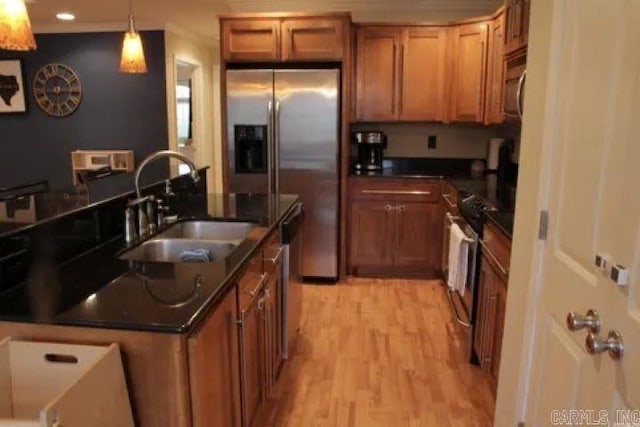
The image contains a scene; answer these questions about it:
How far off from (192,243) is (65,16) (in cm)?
394

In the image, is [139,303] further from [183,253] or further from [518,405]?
[518,405]

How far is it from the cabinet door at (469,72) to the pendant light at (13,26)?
324 cm

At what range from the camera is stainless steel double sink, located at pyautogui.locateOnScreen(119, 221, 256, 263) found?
2.11 meters

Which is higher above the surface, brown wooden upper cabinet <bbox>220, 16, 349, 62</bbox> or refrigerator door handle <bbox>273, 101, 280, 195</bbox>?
brown wooden upper cabinet <bbox>220, 16, 349, 62</bbox>

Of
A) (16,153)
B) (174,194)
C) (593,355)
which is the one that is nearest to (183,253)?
(174,194)

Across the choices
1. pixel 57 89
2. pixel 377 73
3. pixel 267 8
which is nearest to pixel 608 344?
pixel 377 73

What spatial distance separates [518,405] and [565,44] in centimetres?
122

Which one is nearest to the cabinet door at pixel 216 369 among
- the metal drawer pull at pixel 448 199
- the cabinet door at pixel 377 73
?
the metal drawer pull at pixel 448 199

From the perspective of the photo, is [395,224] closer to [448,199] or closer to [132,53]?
[448,199]

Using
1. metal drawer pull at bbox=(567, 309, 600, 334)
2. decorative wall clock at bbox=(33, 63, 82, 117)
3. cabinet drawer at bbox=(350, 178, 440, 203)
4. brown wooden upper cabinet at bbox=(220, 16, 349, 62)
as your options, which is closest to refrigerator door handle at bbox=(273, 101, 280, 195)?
brown wooden upper cabinet at bbox=(220, 16, 349, 62)

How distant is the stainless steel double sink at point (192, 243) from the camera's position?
2.11 meters

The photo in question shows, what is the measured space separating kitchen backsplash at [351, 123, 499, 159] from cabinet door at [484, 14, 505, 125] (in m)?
0.67

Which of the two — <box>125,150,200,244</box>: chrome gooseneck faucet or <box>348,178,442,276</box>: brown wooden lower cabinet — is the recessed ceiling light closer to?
<box>348,178,442,276</box>: brown wooden lower cabinet

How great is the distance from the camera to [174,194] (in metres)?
2.71
